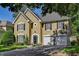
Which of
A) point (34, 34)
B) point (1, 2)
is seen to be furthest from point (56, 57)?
point (1, 2)

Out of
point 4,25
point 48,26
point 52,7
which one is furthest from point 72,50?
point 4,25

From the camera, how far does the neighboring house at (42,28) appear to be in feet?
20.4

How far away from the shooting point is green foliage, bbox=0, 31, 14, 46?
20.3 ft

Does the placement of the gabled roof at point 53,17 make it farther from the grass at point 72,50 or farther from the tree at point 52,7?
the grass at point 72,50

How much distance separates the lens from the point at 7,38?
6.19 m

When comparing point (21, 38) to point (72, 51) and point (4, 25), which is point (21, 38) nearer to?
point (4, 25)

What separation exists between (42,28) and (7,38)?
670mm

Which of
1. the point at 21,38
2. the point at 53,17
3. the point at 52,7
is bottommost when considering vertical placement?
the point at 21,38

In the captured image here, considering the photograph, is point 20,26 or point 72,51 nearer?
point 72,51

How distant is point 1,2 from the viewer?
6.20m

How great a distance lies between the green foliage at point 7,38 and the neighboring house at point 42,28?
94 mm

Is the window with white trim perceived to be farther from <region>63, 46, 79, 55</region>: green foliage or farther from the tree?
<region>63, 46, 79, 55</region>: green foliage

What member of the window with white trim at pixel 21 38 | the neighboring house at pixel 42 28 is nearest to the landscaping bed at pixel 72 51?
the neighboring house at pixel 42 28

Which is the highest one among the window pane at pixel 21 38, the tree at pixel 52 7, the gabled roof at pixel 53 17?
the tree at pixel 52 7
